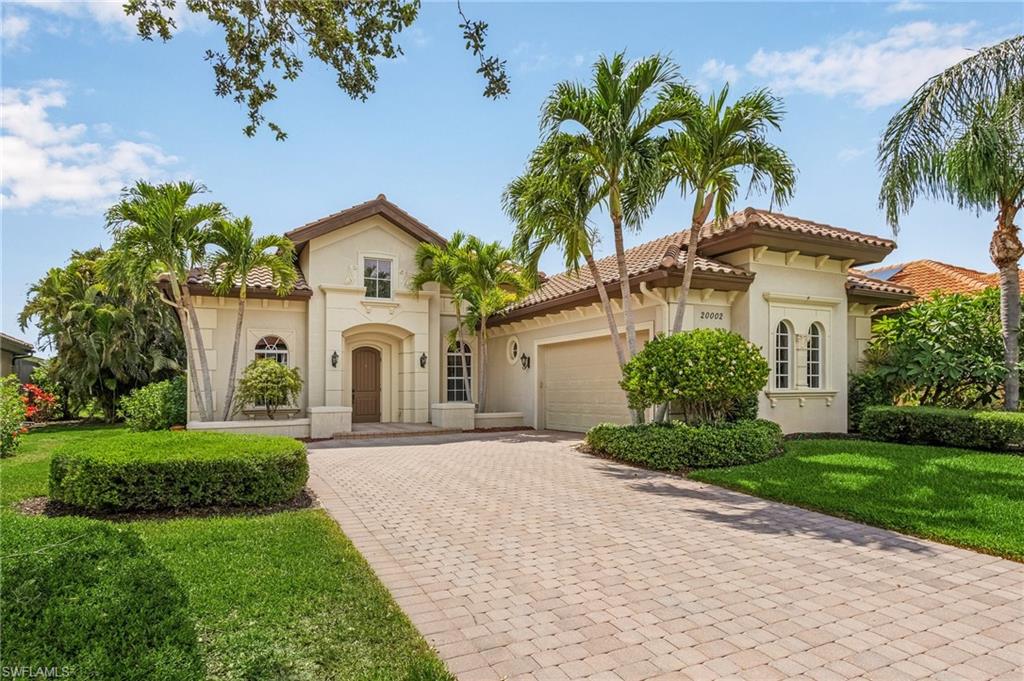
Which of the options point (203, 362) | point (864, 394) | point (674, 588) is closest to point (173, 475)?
point (674, 588)

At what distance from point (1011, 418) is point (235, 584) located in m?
13.2

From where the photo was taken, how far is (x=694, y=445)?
10117mm

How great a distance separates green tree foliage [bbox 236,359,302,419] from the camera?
1471 cm

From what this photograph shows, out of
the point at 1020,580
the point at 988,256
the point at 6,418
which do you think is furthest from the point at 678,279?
the point at 6,418

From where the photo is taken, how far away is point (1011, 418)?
10.9 m

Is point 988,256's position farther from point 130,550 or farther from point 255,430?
point 255,430

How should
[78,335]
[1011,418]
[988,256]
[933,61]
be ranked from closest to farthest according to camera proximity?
[1011,418], [933,61], [988,256], [78,335]

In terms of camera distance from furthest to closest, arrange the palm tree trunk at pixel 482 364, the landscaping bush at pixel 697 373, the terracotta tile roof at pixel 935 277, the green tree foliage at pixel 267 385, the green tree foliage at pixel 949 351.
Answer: the terracotta tile roof at pixel 935 277, the palm tree trunk at pixel 482 364, the green tree foliage at pixel 267 385, the green tree foliage at pixel 949 351, the landscaping bush at pixel 697 373

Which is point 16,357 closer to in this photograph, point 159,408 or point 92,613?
point 159,408

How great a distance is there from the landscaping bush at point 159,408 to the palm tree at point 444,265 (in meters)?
7.24

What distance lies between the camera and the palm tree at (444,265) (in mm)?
16766

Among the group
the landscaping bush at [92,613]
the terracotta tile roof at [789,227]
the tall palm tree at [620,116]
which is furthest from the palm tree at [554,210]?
the landscaping bush at [92,613]

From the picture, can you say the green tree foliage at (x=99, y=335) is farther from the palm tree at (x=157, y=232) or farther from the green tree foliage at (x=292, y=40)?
the green tree foliage at (x=292, y=40)

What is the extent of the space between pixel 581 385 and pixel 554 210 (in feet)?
19.3
